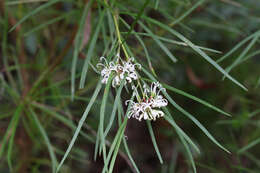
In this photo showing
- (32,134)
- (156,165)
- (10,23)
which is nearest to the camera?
(32,134)

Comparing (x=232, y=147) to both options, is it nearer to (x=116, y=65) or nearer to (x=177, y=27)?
(x=177, y=27)

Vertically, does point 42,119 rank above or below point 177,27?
below

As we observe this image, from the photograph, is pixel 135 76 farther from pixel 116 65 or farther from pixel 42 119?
pixel 42 119

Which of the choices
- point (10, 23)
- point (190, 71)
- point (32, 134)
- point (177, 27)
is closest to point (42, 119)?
point (32, 134)

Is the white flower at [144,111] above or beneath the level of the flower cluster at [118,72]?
beneath

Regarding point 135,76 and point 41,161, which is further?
point 41,161

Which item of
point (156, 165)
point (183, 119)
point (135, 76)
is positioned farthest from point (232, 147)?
point (135, 76)

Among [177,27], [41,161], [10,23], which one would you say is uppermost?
[10,23]

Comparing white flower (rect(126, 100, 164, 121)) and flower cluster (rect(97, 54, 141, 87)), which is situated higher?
flower cluster (rect(97, 54, 141, 87))

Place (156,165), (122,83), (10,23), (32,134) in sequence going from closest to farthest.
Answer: (122,83), (32,134), (10,23), (156,165)
